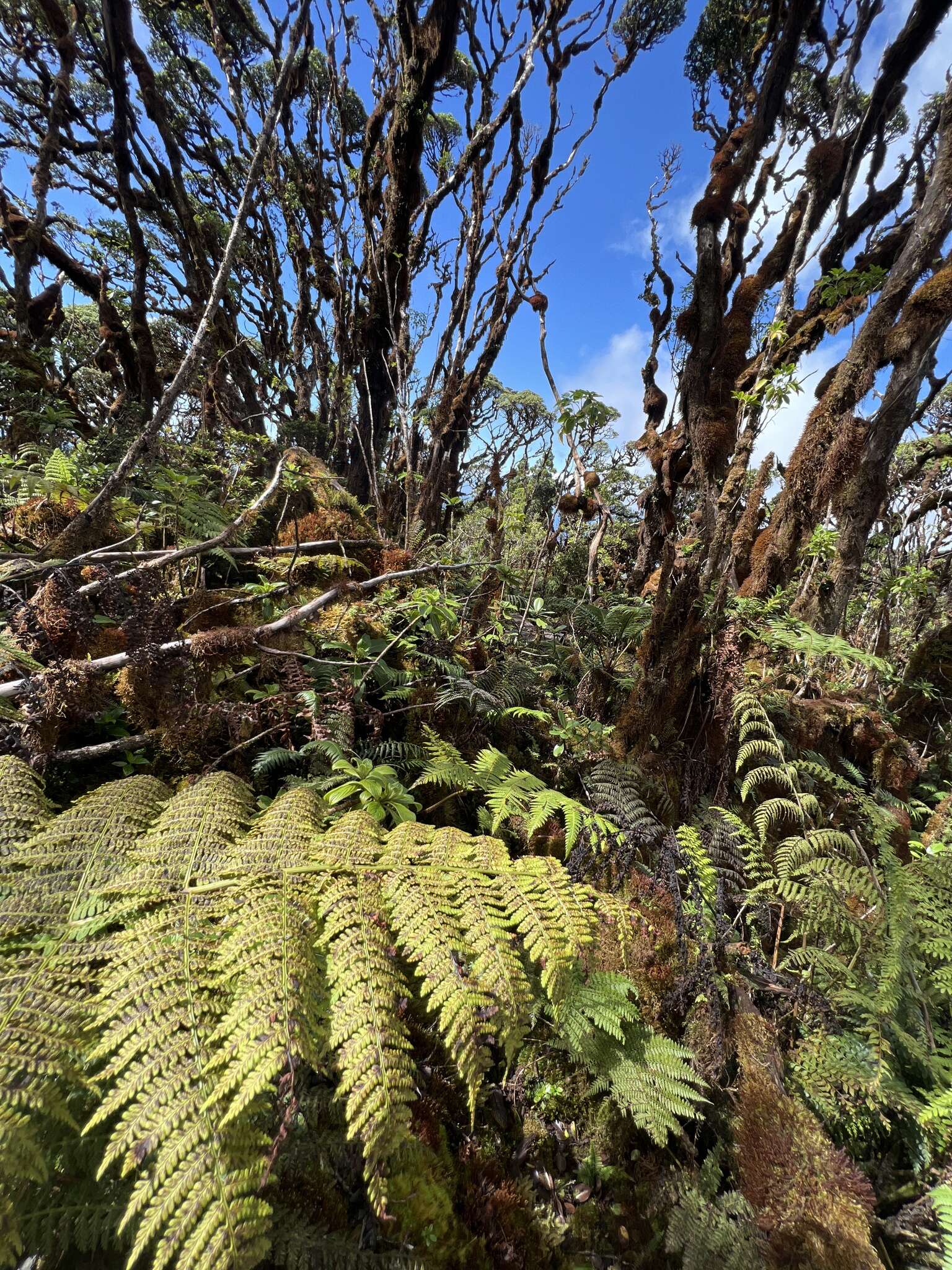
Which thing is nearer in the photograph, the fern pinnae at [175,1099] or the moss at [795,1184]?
the fern pinnae at [175,1099]

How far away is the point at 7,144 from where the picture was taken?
6605mm

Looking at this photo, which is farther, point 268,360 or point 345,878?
point 268,360

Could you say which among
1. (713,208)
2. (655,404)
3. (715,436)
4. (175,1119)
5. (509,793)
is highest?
(713,208)

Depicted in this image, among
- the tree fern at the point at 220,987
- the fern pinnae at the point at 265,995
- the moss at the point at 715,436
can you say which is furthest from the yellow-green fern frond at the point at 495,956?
the moss at the point at 715,436

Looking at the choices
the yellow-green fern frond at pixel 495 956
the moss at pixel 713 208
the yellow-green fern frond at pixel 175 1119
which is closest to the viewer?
the yellow-green fern frond at pixel 175 1119

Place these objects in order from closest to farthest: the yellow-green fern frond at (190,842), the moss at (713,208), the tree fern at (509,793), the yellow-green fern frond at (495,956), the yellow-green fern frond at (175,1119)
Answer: the yellow-green fern frond at (175,1119) → the yellow-green fern frond at (495,956) → the yellow-green fern frond at (190,842) → the tree fern at (509,793) → the moss at (713,208)

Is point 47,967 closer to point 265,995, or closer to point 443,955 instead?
point 265,995

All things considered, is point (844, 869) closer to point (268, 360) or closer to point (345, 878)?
point (345, 878)

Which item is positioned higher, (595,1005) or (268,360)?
(268,360)

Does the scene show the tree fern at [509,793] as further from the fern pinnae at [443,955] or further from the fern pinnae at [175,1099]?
the fern pinnae at [175,1099]

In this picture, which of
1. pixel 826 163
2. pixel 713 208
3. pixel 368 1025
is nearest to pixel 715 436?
pixel 713 208

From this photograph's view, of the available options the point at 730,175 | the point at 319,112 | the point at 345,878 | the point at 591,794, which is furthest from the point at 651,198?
the point at 345,878

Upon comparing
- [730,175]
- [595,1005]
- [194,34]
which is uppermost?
[194,34]

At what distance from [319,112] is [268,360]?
119 inches
